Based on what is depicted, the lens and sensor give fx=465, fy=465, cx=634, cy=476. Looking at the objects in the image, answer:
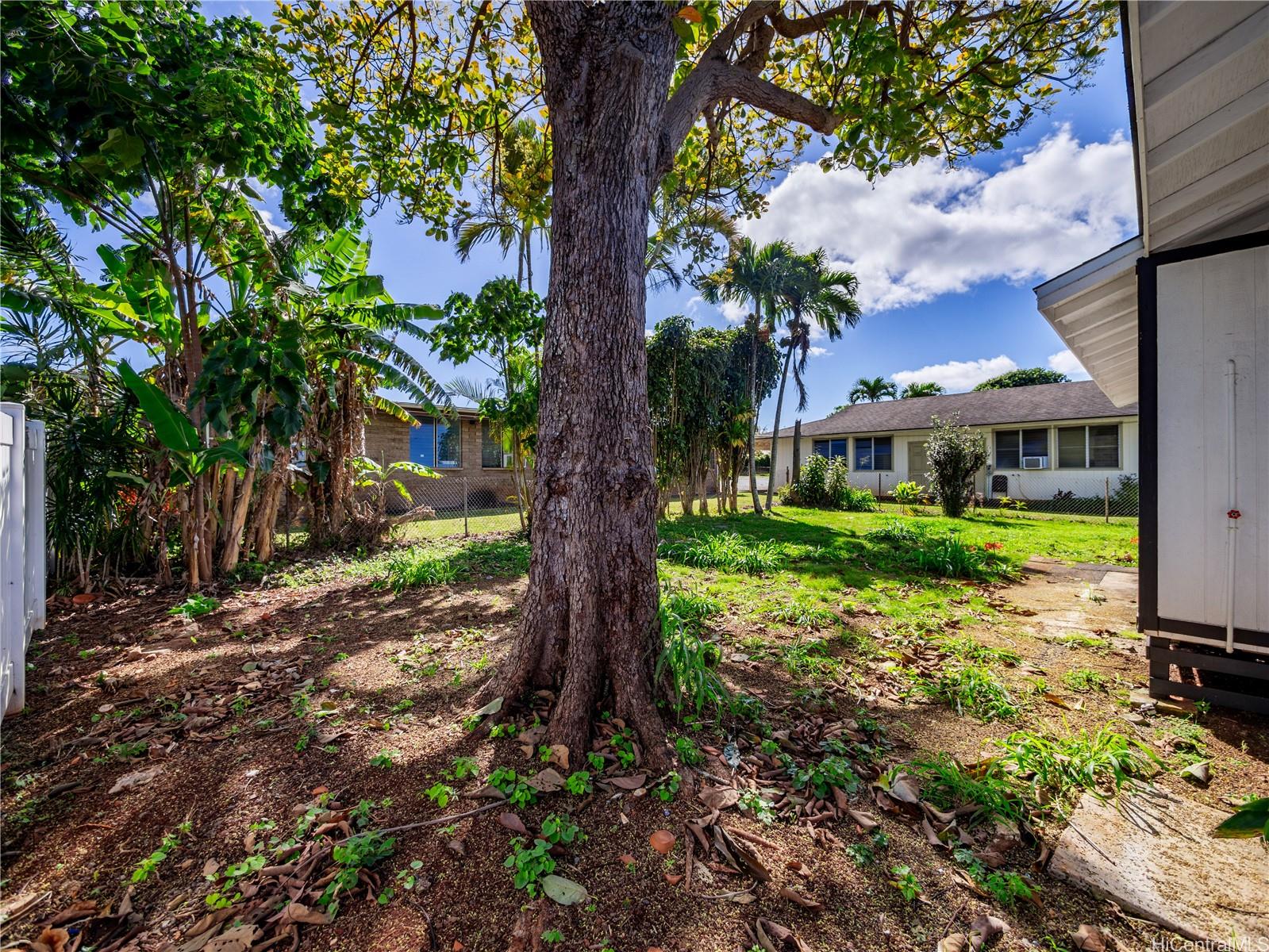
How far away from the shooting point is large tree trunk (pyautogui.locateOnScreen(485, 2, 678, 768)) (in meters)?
2.54

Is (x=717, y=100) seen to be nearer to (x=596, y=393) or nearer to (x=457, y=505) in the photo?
(x=596, y=393)

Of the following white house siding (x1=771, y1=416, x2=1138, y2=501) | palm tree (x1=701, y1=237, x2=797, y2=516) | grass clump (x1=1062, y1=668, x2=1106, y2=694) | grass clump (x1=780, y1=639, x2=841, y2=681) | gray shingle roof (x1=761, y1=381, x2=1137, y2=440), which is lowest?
grass clump (x1=1062, y1=668, x2=1106, y2=694)

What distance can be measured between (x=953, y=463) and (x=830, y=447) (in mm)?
9199

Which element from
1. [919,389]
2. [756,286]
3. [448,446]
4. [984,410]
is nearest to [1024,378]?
[919,389]

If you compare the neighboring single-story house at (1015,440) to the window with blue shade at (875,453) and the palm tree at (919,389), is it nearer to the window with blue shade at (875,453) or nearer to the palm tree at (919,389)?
the window with blue shade at (875,453)

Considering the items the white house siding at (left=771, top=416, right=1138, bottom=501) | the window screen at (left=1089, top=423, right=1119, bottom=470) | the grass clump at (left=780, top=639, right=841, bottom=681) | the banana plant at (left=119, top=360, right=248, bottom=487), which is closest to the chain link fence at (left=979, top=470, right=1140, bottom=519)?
the white house siding at (left=771, top=416, right=1138, bottom=501)

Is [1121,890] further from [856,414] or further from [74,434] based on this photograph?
[856,414]

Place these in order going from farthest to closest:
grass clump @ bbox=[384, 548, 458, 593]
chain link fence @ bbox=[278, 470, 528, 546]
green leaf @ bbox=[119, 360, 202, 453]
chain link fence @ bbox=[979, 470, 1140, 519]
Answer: chain link fence @ bbox=[979, 470, 1140, 519], chain link fence @ bbox=[278, 470, 528, 546], grass clump @ bbox=[384, 548, 458, 593], green leaf @ bbox=[119, 360, 202, 453]

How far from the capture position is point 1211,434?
3.04m

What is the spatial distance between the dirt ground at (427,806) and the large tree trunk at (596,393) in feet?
1.54

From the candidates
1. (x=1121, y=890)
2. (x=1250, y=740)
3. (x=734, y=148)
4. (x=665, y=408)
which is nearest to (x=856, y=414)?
(x=665, y=408)

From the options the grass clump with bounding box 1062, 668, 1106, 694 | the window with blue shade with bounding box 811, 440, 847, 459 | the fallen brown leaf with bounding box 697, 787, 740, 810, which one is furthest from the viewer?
the window with blue shade with bounding box 811, 440, 847, 459

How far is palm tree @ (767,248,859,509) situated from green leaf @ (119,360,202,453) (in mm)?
14694

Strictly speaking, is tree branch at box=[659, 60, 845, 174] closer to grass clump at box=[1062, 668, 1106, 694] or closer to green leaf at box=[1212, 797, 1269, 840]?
green leaf at box=[1212, 797, 1269, 840]
